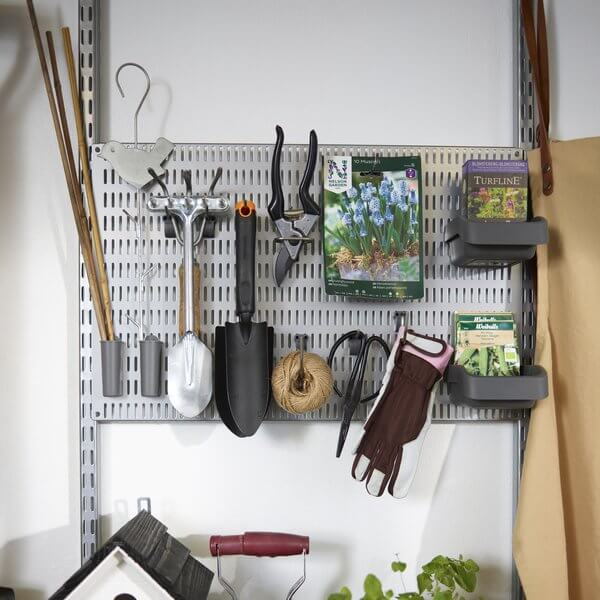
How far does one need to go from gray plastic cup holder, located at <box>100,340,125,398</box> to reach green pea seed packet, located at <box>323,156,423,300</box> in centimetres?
44

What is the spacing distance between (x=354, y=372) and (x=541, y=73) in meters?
0.72

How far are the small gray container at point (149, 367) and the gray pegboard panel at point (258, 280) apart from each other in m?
0.04

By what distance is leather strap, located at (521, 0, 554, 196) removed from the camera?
1.09 meters

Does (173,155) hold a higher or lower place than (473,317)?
higher

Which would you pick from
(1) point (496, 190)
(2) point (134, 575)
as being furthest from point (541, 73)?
(2) point (134, 575)

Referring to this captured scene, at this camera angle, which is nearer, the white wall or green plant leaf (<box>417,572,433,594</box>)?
green plant leaf (<box>417,572,433,594</box>)

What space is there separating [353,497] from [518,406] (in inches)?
15.1

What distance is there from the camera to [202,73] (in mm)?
1146

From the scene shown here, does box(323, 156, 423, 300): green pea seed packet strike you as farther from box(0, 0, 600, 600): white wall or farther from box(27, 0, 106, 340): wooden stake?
box(27, 0, 106, 340): wooden stake

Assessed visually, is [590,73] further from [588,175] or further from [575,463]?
[575,463]

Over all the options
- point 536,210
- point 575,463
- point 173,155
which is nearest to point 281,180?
point 173,155

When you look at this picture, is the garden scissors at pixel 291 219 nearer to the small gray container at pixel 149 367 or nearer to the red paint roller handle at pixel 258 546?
the small gray container at pixel 149 367

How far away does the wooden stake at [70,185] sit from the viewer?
3.52 ft

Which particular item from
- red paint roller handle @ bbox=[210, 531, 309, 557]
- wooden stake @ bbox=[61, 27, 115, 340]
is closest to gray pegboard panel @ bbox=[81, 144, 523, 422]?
wooden stake @ bbox=[61, 27, 115, 340]
